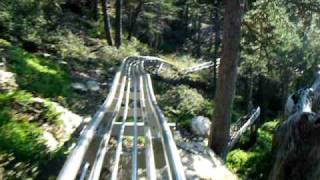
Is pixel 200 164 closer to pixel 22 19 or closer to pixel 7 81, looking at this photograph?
pixel 7 81

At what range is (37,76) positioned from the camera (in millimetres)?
13273

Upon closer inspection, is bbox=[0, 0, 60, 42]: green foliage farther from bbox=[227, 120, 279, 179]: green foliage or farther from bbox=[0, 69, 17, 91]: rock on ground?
bbox=[227, 120, 279, 179]: green foliage

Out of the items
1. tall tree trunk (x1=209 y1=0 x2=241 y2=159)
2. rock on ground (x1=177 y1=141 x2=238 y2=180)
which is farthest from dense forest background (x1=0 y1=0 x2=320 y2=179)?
tall tree trunk (x1=209 y1=0 x2=241 y2=159)

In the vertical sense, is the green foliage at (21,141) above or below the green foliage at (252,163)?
above

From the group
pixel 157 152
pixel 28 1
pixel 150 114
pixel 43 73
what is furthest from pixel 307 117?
pixel 28 1

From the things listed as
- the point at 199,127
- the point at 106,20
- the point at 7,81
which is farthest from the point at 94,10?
the point at 7,81

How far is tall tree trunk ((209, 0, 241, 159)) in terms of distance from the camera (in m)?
12.5

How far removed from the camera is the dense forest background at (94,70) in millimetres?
8414

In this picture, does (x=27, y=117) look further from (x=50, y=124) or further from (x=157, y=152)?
(x=157, y=152)

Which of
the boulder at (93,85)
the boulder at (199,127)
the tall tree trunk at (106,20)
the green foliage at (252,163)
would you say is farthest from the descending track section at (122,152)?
the tall tree trunk at (106,20)

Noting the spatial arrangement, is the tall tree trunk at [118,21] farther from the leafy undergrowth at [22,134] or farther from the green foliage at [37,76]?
the leafy undergrowth at [22,134]

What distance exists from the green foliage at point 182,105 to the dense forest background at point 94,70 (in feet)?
0.21

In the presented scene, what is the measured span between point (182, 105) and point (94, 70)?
4.25m

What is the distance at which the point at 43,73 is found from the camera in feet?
46.0
